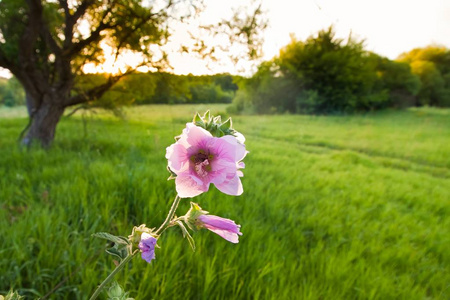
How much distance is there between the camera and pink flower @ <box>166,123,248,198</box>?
639 millimetres

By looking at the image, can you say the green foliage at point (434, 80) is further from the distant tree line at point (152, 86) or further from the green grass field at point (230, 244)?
the green grass field at point (230, 244)

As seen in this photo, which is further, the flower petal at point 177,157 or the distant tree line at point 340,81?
the distant tree line at point 340,81

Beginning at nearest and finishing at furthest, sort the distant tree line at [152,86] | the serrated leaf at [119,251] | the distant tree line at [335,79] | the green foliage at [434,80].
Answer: the serrated leaf at [119,251] → the distant tree line at [152,86] → the distant tree line at [335,79] → the green foliage at [434,80]

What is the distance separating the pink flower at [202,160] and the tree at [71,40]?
14.3 ft

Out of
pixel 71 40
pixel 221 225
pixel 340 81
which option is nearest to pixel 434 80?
pixel 340 81

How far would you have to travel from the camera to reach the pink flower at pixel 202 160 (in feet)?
2.10

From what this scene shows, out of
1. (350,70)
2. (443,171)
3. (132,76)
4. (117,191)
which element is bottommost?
(443,171)

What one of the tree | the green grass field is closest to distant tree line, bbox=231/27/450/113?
the tree

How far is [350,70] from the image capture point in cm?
2508

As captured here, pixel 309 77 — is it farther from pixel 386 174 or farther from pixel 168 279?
pixel 168 279

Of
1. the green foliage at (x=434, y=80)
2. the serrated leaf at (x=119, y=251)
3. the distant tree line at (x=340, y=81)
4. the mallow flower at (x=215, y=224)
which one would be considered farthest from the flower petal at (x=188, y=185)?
the green foliage at (x=434, y=80)

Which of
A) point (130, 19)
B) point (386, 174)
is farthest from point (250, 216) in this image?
point (386, 174)

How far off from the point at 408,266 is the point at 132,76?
5.43 meters

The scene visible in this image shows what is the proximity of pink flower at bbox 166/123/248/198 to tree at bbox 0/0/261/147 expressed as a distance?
4.37m
